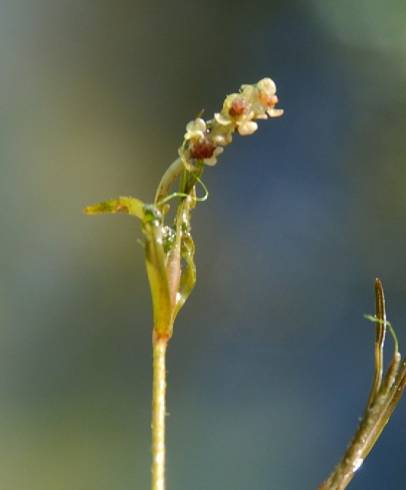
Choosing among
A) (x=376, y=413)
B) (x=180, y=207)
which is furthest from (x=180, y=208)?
(x=376, y=413)

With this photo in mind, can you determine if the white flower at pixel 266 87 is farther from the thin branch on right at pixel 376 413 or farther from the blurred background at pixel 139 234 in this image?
the blurred background at pixel 139 234

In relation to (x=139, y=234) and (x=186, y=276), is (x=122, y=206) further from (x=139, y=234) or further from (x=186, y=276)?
(x=139, y=234)

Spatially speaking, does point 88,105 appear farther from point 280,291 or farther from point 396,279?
point 396,279

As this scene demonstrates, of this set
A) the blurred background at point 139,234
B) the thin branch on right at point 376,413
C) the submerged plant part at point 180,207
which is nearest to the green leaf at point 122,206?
the submerged plant part at point 180,207

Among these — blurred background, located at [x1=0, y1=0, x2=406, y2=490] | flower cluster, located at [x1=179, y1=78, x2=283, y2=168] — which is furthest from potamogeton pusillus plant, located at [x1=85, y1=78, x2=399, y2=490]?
blurred background, located at [x1=0, y1=0, x2=406, y2=490]

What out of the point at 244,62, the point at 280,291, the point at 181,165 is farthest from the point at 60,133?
the point at 181,165

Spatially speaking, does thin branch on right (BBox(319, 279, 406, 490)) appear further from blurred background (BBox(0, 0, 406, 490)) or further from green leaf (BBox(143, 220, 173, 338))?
blurred background (BBox(0, 0, 406, 490))

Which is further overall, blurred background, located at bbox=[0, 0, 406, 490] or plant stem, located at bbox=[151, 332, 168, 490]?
blurred background, located at bbox=[0, 0, 406, 490]
